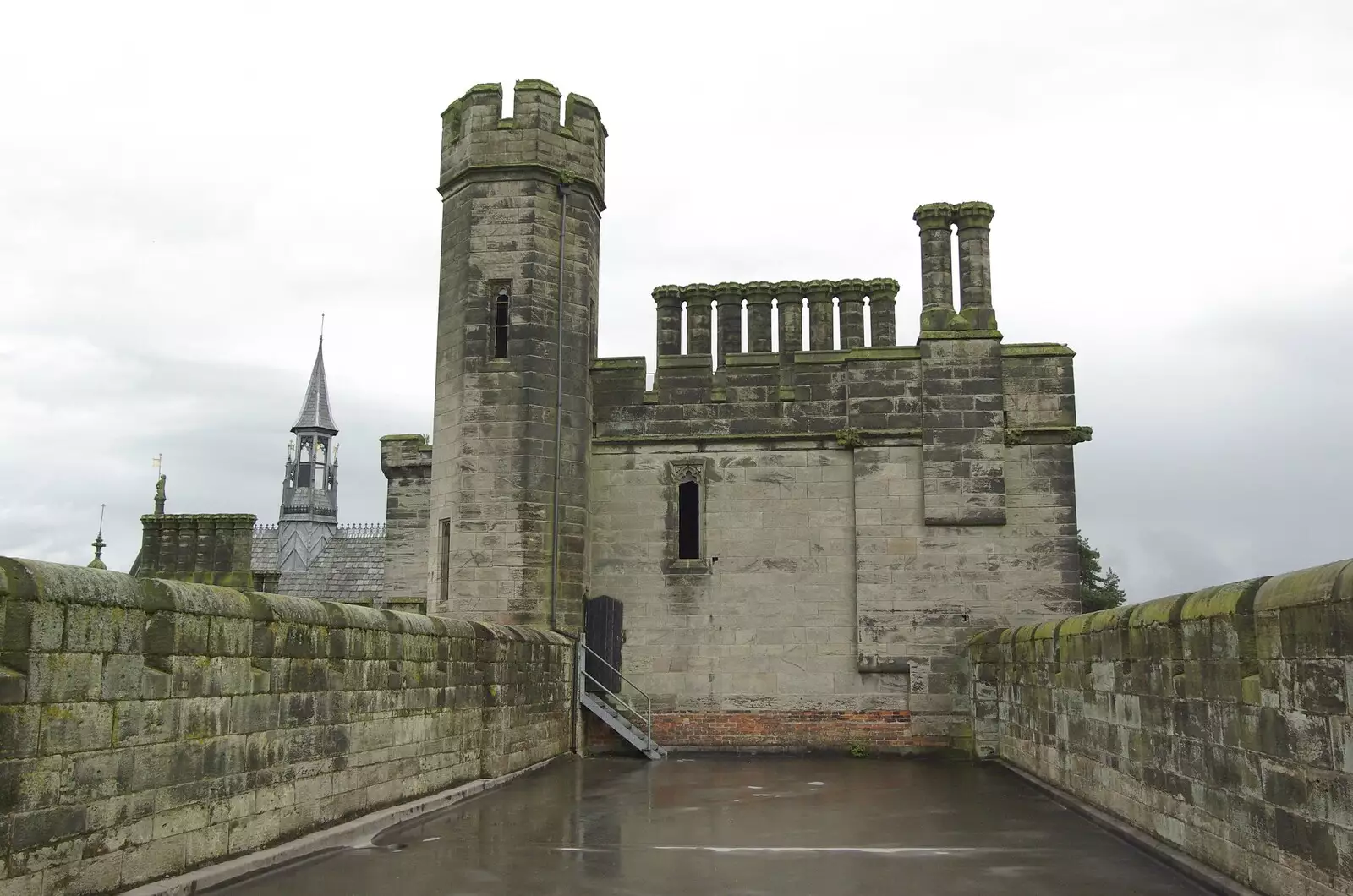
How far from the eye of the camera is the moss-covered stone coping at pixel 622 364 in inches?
669

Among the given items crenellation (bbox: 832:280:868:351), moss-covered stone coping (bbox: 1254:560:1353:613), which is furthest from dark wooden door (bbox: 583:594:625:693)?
moss-covered stone coping (bbox: 1254:560:1353:613)

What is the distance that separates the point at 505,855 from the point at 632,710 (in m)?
8.36

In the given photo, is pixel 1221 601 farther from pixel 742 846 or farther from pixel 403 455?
pixel 403 455

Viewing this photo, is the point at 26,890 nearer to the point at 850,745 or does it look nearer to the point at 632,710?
the point at 632,710

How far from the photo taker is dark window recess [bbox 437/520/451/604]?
622 inches

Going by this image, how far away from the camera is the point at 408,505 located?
21219mm

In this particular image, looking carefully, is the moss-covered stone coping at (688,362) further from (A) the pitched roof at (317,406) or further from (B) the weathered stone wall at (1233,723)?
(A) the pitched roof at (317,406)

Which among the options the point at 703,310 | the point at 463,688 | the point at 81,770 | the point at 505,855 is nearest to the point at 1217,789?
the point at 505,855

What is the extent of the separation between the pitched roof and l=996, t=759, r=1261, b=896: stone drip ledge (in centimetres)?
5021

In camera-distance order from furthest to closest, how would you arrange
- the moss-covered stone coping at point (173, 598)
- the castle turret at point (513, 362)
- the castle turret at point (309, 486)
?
the castle turret at point (309, 486) < the castle turret at point (513, 362) < the moss-covered stone coping at point (173, 598)

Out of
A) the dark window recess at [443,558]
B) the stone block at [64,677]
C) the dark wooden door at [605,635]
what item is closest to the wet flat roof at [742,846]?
the stone block at [64,677]

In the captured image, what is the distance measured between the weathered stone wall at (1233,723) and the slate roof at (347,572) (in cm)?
2538

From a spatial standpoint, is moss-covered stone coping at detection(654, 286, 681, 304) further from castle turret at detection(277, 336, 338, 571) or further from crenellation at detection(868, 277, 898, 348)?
castle turret at detection(277, 336, 338, 571)

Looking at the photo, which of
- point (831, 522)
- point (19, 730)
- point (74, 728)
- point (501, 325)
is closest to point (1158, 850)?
point (74, 728)
